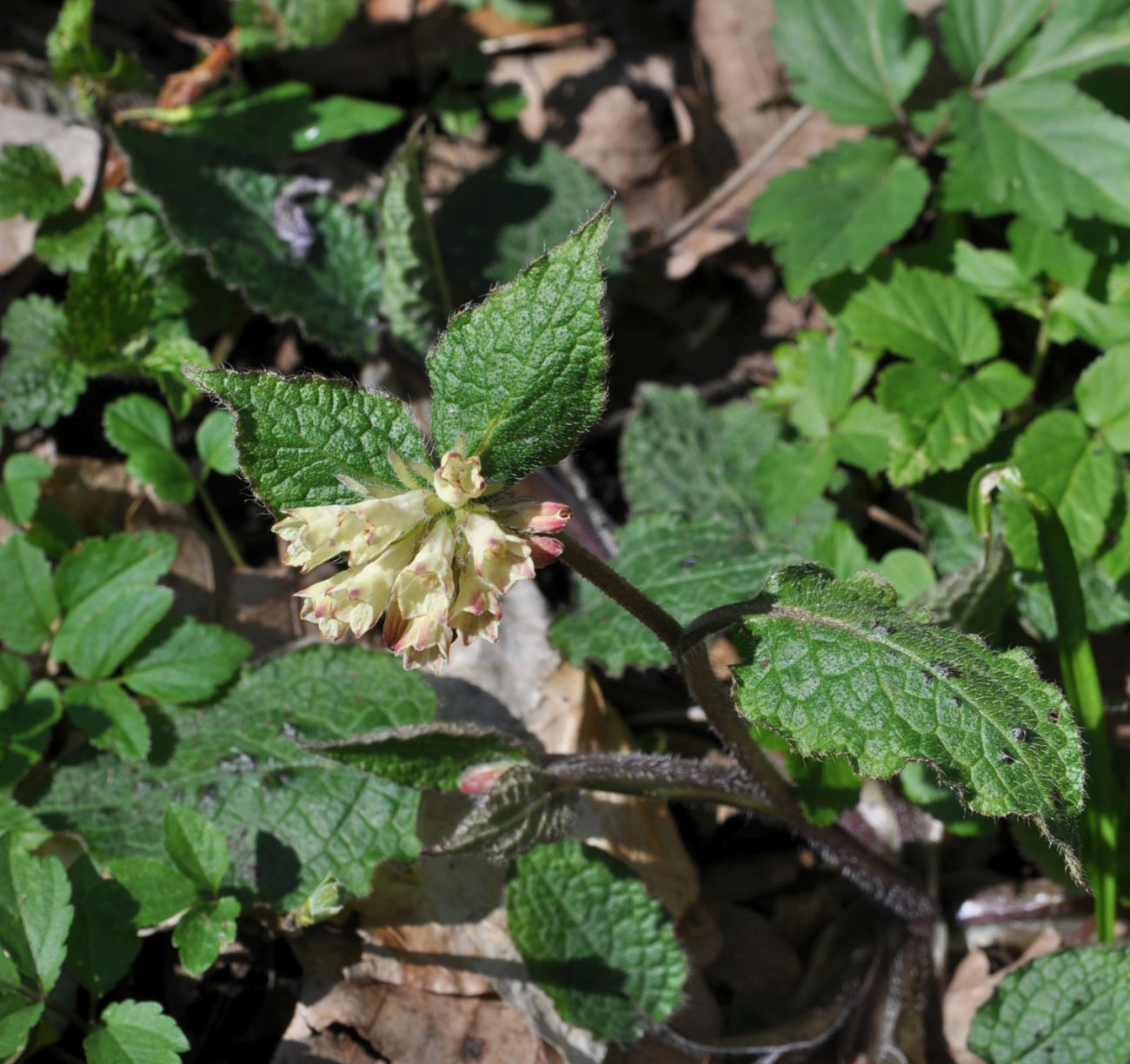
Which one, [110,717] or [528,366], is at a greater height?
[528,366]

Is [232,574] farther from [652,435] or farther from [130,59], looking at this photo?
[130,59]

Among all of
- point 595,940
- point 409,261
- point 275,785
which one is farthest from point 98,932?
point 409,261

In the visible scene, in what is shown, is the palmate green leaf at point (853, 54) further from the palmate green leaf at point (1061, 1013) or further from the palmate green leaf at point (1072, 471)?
the palmate green leaf at point (1061, 1013)

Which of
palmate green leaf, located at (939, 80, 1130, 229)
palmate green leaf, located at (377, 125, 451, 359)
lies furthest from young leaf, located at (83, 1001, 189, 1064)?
palmate green leaf, located at (939, 80, 1130, 229)

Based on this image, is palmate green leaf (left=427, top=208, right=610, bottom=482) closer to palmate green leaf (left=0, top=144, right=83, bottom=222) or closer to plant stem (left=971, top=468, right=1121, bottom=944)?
plant stem (left=971, top=468, right=1121, bottom=944)

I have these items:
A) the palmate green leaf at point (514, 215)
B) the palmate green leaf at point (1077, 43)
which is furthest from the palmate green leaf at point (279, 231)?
the palmate green leaf at point (1077, 43)

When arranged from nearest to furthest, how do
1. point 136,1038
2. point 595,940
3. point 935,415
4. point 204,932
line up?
point 136,1038 < point 204,932 < point 595,940 < point 935,415

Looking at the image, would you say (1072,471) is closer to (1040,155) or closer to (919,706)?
(1040,155)
